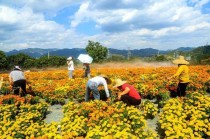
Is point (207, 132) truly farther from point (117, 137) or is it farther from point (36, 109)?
point (36, 109)

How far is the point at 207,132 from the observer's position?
7.80 meters

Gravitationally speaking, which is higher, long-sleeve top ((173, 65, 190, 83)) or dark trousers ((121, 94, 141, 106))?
long-sleeve top ((173, 65, 190, 83))

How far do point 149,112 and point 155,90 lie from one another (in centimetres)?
335

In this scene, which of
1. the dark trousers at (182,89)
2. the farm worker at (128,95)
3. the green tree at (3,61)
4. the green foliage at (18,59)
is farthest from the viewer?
the green foliage at (18,59)

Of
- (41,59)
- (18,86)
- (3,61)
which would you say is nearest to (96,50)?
(41,59)

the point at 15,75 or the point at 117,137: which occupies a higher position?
the point at 15,75

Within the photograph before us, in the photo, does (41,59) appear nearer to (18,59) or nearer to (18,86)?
(18,59)

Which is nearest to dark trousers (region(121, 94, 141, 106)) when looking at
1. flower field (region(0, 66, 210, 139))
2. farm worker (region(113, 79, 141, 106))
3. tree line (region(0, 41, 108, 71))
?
farm worker (region(113, 79, 141, 106))

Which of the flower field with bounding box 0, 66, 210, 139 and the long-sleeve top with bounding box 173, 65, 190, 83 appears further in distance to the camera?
the long-sleeve top with bounding box 173, 65, 190, 83

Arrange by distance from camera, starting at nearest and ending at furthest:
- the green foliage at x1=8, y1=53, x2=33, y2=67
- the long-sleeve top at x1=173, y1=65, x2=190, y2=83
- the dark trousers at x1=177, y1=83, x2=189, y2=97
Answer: the long-sleeve top at x1=173, y1=65, x2=190, y2=83
the dark trousers at x1=177, y1=83, x2=189, y2=97
the green foliage at x1=8, y1=53, x2=33, y2=67

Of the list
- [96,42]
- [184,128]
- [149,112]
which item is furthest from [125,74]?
[96,42]

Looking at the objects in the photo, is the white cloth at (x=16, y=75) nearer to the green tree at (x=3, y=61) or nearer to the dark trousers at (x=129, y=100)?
the dark trousers at (x=129, y=100)

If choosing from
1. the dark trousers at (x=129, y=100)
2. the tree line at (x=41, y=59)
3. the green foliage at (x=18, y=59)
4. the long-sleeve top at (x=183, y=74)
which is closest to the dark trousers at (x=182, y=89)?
the long-sleeve top at (x=183, y=74)

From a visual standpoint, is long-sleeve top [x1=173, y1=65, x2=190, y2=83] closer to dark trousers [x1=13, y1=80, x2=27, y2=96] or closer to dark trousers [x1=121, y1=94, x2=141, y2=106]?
dark trousers [x1=121, y1=94, x2=141, y2=106]
